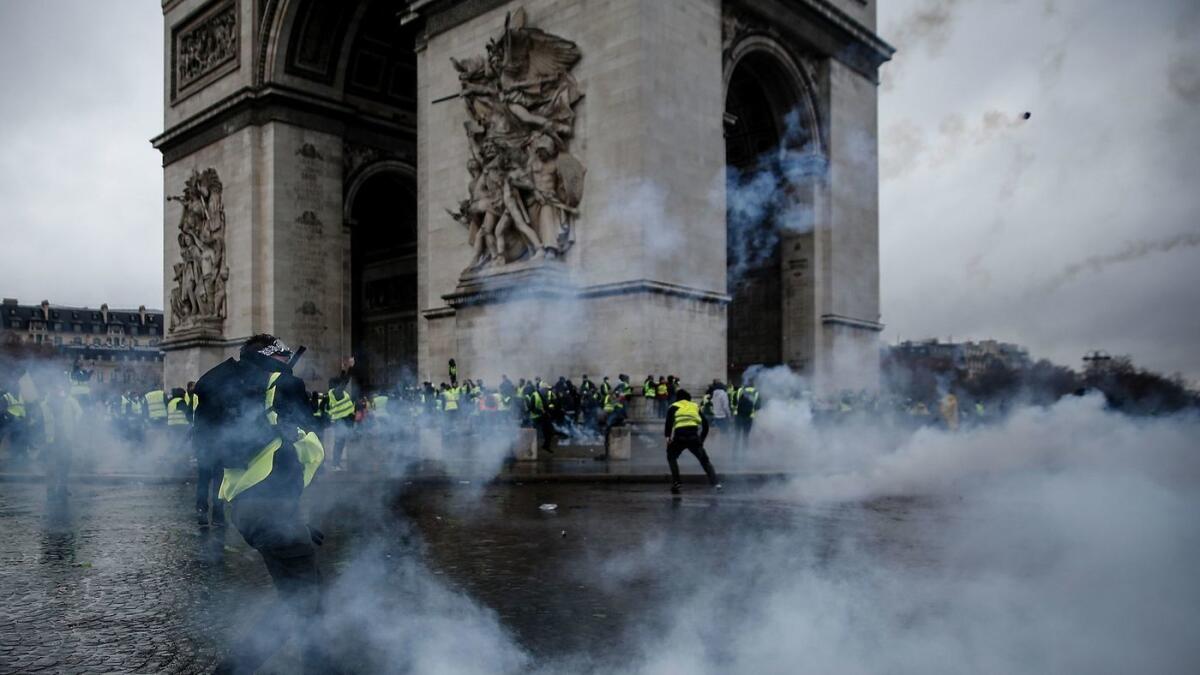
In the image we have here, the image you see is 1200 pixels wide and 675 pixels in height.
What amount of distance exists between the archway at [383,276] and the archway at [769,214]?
37.3 ft

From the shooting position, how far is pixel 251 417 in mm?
4445

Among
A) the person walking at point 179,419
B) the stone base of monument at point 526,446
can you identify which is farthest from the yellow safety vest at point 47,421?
the stone base of monument at point 526,446

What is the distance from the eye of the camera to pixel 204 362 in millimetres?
29750

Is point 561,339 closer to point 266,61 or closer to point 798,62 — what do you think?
point 798,62

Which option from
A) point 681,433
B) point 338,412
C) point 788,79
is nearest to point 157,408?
point 338,412

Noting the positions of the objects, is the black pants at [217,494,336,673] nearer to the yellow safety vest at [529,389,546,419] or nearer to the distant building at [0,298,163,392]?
the distant building at [0,298,163,392]

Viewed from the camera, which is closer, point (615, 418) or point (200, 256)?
point (615, 418)

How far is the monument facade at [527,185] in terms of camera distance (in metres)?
19.6

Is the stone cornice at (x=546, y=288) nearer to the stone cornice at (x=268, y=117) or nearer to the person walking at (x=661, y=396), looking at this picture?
the person walking at (x=661, y=396)

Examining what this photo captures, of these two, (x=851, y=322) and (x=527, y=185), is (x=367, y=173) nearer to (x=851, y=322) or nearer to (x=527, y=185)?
(x=527, y=185)

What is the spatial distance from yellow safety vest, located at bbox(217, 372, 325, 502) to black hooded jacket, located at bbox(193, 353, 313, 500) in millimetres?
22

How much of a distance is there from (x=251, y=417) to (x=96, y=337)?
145ft

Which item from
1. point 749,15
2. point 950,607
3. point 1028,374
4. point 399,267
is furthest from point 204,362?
point 950,607

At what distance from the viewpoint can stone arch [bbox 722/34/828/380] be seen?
24219 mm
